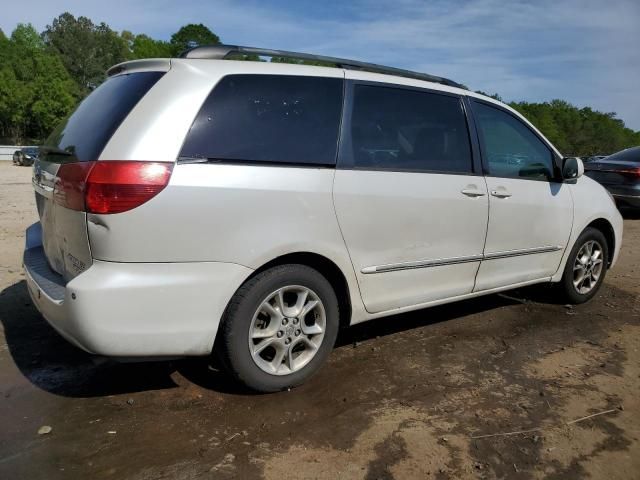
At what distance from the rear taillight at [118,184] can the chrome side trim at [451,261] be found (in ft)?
4.53

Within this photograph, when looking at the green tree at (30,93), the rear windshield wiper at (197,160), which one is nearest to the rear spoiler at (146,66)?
the rear windshield wiper at (197,160)

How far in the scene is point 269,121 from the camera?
124 inches

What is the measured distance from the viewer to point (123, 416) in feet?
10.0

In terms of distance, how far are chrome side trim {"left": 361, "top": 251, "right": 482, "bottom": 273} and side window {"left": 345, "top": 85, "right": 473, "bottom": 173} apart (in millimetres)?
619

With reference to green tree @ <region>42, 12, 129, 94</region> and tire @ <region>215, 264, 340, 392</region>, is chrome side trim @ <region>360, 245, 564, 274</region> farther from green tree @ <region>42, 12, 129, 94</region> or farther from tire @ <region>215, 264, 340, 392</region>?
green tree @ <region>42, 12, 129, 94</region>

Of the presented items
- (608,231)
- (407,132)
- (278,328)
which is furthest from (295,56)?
(608,231)

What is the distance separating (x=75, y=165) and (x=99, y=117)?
0.35 m

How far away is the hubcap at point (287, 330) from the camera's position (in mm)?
3197

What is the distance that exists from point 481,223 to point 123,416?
2676mm

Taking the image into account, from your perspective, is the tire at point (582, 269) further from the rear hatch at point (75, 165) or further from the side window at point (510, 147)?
the rear hatch at point (75, 165)

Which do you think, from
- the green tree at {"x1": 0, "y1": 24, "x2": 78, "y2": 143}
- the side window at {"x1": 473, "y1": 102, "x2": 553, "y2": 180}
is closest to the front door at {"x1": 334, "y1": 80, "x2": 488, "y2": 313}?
the side window at {"x1": 473, "y1": 102, "x2": 553, "y2": 180}

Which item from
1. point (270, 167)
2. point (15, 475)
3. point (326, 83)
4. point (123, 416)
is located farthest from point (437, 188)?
point (15, 475)

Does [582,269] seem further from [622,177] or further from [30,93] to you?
Answer: [30,93]

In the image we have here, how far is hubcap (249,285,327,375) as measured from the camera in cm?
320
